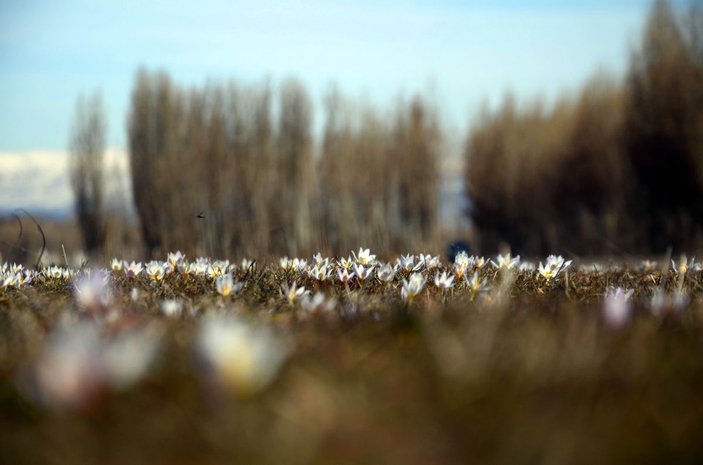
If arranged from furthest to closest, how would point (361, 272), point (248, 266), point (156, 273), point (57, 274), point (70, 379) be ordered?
point (248, 266) → point (57, 274) → point (156, 273) → point (361, 272) → point (70, 379)

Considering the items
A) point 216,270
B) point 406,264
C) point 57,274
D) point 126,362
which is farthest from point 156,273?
point 126,362

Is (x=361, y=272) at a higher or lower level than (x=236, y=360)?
lower

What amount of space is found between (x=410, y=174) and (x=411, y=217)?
0.78m

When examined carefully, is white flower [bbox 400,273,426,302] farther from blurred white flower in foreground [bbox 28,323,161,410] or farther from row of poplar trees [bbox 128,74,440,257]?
row of poplar trees [bbox 128,74,440,257]

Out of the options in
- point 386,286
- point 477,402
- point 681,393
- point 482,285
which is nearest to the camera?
point 477,402

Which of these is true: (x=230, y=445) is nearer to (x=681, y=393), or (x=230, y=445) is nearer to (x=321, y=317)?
(x=681, y=393)

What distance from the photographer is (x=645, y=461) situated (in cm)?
120

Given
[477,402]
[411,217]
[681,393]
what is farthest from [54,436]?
[411,217]

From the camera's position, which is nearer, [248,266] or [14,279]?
[14,279]

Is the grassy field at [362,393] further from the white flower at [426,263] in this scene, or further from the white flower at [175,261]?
the white flower at [175,261]

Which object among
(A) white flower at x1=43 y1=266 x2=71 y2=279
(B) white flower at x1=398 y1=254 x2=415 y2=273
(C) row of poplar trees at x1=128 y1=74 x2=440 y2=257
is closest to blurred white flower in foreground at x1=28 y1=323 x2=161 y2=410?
(B) white flower at x1=398 y1=254 x2=415 y2=273

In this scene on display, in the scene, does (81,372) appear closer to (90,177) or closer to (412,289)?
(412,289)

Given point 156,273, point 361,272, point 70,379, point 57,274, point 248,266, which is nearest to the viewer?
point 70,379

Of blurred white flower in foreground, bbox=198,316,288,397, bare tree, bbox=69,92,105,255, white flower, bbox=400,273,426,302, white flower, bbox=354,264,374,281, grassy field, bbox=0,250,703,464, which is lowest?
bare tree, bbox=69,92,105,255
